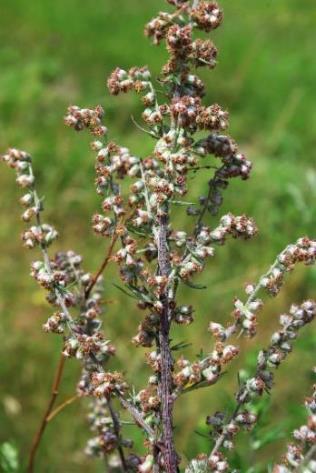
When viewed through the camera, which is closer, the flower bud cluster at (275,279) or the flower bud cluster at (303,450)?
the flower bud cluster at (303,450)

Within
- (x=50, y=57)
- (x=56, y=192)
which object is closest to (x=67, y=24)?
(x=50, y=57)

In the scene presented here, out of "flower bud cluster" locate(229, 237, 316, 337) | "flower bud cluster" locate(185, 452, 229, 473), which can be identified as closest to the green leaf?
"flower bud cluster" locate(185, 452, 229, 473)

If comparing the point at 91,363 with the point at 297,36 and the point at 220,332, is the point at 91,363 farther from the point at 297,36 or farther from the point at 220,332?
the point at 297,36

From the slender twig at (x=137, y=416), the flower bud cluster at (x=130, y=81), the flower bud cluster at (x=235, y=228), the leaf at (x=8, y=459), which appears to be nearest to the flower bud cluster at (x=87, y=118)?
the flower bud cluster at (x=130, y=81)

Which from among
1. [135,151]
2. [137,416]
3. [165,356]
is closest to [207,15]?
[165,356]

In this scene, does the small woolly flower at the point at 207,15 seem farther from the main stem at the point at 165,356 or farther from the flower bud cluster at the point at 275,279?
the flower bud cluster at the point at 275,279
